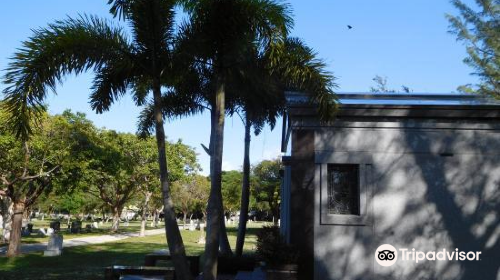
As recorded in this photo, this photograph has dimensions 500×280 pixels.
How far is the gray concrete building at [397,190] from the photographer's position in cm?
973

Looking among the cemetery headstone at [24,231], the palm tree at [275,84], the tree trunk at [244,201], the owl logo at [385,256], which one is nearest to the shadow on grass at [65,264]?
the tree trunk at [244,201]

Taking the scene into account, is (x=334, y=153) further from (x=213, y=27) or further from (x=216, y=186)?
(x=213, y=27)

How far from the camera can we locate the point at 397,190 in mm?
9930

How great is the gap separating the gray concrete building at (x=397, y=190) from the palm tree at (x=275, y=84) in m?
0.67

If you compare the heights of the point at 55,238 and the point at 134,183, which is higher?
the point at 134,183

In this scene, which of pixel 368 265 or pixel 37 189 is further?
pixel 37 189

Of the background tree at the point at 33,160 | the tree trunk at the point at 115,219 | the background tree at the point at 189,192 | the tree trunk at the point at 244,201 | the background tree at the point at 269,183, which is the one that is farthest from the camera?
the background tree at the point at 189,192

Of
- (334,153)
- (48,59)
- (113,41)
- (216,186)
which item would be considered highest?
(113,41)

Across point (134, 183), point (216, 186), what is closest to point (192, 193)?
point (134, 183)

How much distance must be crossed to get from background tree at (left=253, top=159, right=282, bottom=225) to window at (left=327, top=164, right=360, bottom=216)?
39021 millimetres

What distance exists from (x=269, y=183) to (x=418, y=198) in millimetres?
41657

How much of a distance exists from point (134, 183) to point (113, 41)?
104 ft

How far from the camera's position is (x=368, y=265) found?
9742 millimetres

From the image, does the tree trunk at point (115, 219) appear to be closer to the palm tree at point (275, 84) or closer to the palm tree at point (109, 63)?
the palm tree at point (275, 84)
